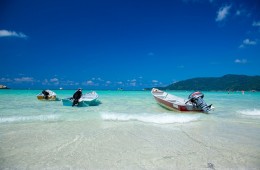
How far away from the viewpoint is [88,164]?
3.99 metres

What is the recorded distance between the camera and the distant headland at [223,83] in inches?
4798

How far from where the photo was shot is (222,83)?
470 feet

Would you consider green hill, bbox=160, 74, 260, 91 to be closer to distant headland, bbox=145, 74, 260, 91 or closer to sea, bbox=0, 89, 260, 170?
distant headland, bbox=145, 74, 260, 91

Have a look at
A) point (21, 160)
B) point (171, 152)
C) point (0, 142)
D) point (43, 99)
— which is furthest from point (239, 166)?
point (43, 99)

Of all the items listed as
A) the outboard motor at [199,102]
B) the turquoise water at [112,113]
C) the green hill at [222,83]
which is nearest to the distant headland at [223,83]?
the green hill at [222,83]

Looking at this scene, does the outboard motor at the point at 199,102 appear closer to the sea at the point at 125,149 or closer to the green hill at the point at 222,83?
the sea at the point at 125,149

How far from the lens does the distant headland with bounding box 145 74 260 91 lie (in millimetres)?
121875

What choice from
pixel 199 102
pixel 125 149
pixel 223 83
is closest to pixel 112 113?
pixel 199 102

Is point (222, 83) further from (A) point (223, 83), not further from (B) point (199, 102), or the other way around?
(B) point (199, 102)

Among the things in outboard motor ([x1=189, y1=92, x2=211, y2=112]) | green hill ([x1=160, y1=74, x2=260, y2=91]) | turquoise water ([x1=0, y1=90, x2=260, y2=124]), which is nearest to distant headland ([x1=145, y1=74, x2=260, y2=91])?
green hill ([x1=160, y1=74, x2=260, y2=91])

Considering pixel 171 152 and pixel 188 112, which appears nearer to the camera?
pixel 171 152

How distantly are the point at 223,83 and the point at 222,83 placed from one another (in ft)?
2.57

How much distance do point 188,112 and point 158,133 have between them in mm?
6113

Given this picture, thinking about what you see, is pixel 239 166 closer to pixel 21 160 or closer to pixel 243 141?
pixel 243 141
